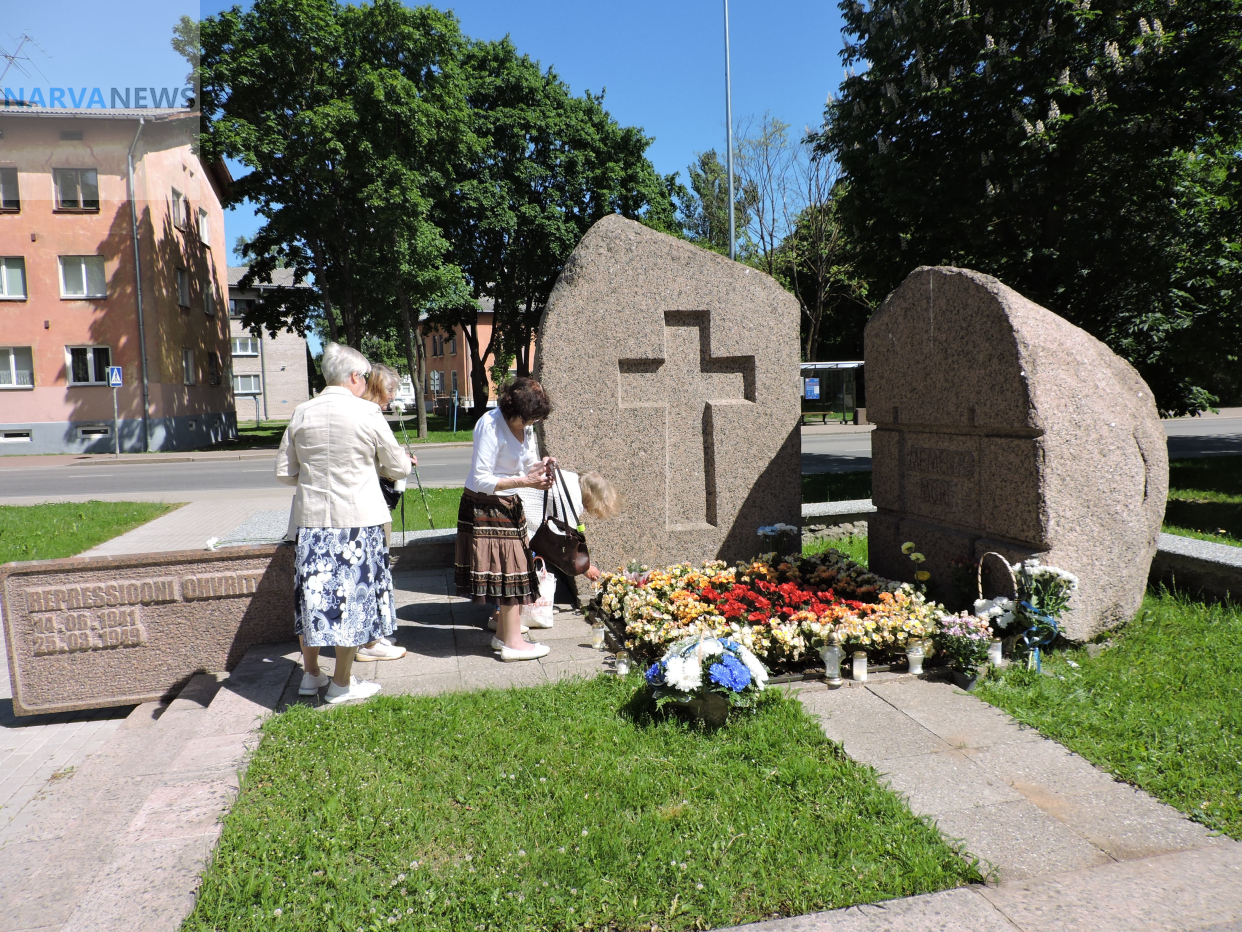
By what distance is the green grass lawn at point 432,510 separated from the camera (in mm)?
9336

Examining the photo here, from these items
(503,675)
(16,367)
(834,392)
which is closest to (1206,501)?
(503,675)

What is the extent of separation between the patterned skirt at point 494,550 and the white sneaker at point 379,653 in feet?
1.84

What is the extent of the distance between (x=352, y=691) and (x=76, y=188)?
1000 inches

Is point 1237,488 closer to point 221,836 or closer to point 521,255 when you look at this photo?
point 221,836

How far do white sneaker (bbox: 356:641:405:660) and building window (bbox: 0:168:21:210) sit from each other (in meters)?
25.2

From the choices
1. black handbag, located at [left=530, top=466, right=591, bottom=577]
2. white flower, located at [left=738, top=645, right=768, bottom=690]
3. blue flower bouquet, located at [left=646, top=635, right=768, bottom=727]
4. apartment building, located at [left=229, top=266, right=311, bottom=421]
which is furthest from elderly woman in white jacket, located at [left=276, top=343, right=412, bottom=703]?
apartment building, located at [left=229, top=266, right=311, bottom=421]

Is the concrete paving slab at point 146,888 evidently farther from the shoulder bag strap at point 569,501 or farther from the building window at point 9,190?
the building window at point 9,190

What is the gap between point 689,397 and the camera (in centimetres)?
624

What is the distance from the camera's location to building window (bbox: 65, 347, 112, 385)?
23.9 meters

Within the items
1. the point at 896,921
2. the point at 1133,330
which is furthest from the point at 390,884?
the point at 1133,330

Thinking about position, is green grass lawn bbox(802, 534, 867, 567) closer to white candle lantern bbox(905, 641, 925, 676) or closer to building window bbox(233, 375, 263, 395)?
white candle lantern bbox(905, 641, 925, 676)

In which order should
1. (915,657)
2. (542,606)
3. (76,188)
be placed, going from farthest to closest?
(76,188) → (542,606) → (915,657)

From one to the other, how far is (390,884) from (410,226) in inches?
846

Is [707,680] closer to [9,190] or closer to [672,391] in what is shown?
[672,391]
